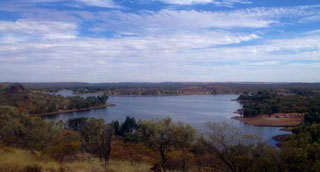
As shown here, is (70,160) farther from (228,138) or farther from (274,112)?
(274,112)

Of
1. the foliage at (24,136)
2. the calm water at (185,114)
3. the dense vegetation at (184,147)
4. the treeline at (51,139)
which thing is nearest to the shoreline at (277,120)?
the calm water at (185,114)

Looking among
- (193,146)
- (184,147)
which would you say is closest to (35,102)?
(193,146)

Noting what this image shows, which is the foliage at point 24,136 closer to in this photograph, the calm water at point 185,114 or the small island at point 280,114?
the calm water at point 185,114

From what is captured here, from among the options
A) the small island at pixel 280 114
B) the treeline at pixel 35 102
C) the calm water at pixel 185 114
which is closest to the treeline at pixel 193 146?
the calm water at pixel 185 114

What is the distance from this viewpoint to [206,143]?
10836 millimetres

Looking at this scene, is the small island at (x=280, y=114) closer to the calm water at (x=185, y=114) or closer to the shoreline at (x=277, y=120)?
the shoreline at (x=277, y=120)

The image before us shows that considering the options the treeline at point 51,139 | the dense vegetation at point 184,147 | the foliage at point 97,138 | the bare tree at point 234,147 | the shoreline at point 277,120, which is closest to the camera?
the dense vegetation at point 184,147

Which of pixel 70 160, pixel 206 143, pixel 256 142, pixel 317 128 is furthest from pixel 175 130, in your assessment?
pixel 317 128

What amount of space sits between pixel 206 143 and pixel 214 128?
2.43 feet

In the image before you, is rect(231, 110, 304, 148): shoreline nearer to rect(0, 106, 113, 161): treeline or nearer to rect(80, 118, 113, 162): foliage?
rect(80, 118, 113, 162): foliage

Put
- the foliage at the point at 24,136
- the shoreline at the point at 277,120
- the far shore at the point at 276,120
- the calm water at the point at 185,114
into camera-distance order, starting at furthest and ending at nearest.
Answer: the far shore at the point at 276,120 → the shoreline at the point at 277,120 → the calm water at the point at 185,114 → the foliage at the point at 24,136

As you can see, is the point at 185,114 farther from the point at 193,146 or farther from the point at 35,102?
the point at 193,146

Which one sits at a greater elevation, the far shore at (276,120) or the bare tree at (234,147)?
the bare tree at (234,147)

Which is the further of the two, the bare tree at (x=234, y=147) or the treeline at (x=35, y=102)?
the treeline at (x=35, y=102)
